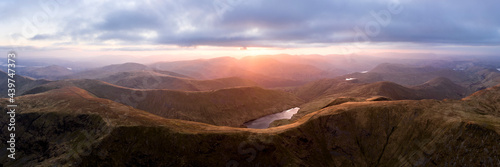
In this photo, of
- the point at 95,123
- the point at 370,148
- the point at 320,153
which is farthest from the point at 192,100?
the point at 370,148

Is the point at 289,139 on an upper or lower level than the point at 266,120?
upper

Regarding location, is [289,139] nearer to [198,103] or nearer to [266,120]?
[266,120]

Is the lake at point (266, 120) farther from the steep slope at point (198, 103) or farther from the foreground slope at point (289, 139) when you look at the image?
the foreground slope at point (289, 139)

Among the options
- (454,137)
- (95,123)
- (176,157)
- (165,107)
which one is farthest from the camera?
(165,107)

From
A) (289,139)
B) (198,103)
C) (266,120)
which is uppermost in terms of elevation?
(289,139)

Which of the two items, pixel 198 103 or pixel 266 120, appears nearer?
pixel 266 120

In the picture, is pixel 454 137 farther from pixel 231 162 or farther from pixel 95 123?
pixel 95 123

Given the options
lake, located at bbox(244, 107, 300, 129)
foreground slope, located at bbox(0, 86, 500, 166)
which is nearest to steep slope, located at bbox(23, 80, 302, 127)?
lake, located at bbox(244, 107, 300, 129)

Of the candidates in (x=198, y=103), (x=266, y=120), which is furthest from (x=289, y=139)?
(x=198, y=103)
